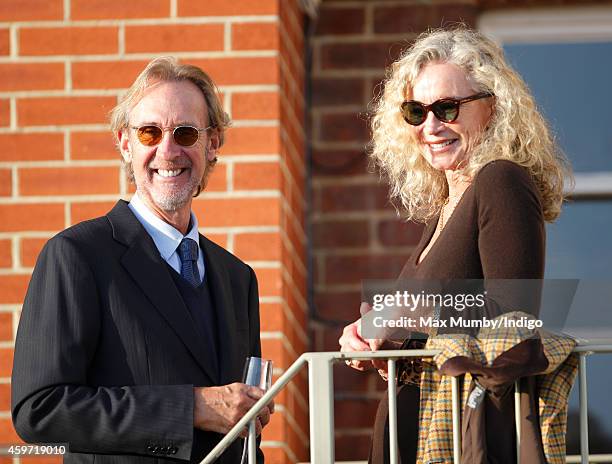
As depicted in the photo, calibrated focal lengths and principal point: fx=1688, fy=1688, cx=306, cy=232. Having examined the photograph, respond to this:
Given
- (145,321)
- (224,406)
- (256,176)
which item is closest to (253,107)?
(256,176)

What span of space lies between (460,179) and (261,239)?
5.33 feet

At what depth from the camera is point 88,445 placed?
4.52 metres

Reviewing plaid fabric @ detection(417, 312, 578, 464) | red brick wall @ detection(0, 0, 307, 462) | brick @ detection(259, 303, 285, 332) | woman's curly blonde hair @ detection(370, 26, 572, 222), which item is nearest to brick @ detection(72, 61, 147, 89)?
red brick wall @ detection(0, 0, 307, 462)

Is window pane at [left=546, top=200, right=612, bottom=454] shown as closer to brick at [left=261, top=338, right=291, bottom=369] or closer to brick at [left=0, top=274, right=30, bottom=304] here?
brick at [left=261, top=338, right=291, bottom=369]

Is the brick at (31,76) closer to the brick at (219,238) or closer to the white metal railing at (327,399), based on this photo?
the brick at (219,238)

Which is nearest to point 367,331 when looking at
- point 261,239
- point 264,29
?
point 261,239

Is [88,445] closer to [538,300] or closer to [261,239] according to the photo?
[538,300]

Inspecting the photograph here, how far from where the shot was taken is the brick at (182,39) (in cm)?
639

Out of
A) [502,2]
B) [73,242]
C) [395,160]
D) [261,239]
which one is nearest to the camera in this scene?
[73,242]

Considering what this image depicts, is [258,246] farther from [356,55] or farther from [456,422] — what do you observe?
[456,422]

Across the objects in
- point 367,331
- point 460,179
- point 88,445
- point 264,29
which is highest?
point 264,29

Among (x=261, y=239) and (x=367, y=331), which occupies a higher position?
(x=261, y=239)

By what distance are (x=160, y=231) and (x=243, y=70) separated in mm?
1520

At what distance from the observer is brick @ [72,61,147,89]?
6.38 m
